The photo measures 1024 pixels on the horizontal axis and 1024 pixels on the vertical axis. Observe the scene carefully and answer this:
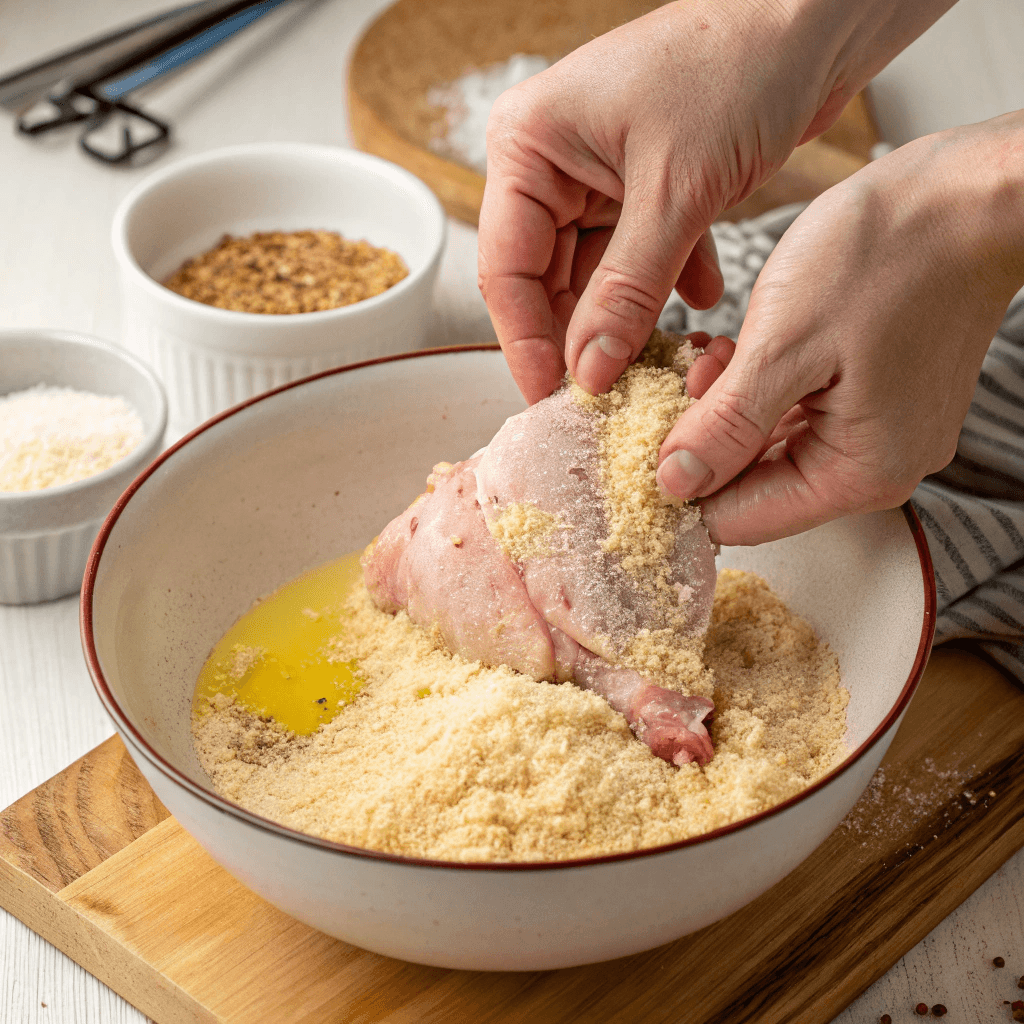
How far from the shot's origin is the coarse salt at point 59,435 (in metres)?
1.49

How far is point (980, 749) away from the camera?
1.28 meters

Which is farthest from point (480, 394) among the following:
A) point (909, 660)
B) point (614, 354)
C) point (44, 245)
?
point (44, 245)

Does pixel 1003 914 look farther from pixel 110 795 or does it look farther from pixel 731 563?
pixel 110 795

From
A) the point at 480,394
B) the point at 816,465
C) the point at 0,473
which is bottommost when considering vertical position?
the point at 0,473

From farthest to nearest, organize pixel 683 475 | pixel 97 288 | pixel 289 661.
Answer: pixel 97 288
pixel 289 661
pixel 683 475

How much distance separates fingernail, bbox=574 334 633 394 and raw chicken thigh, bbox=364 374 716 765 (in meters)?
0.03

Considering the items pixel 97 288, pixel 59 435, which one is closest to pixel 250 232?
pixel 97 288

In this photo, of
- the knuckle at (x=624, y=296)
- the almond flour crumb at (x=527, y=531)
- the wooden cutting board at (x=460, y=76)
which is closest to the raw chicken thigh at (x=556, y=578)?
the almond flour crumb at (x=527, y=531)

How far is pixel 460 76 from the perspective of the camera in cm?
251

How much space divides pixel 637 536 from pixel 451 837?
35 centimetres

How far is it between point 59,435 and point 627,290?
848 mm

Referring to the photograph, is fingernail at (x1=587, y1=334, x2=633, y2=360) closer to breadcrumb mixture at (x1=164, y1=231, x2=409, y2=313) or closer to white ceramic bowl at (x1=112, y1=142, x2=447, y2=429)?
white ceramic bowl at (x1=112, y1=142, x2=447, y2=429)

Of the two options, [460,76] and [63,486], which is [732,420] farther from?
[460,76]

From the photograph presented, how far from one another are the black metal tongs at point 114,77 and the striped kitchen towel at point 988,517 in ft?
5.68
